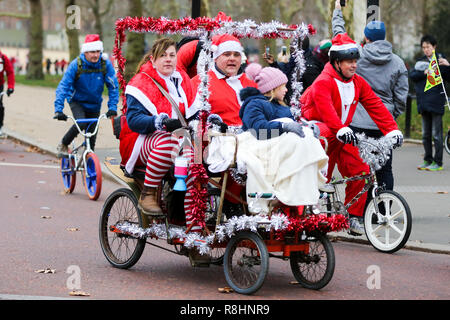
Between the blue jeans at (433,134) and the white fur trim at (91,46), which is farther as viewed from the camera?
the blue jeans at (433,134)

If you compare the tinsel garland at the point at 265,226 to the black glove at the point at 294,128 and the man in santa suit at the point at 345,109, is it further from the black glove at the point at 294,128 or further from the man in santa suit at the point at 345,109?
the man in santa suit at the point at 345,109

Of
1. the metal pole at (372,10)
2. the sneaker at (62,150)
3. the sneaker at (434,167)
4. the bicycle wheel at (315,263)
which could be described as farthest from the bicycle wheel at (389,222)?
the sneaker at (434,167)

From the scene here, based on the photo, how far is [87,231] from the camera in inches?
377

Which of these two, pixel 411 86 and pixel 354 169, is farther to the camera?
pixel 411 86

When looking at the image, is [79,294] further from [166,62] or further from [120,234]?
[166,62]

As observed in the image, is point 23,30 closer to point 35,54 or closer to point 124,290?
point 35,54

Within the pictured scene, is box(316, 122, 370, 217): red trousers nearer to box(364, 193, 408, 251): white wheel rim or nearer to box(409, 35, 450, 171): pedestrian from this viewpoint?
box(364, 193, 408, 251): white wheel rim

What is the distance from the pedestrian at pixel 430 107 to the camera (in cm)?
1457

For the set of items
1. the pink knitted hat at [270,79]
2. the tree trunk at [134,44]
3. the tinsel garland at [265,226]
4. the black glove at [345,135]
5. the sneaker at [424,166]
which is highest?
the tree trunk at [134,44]

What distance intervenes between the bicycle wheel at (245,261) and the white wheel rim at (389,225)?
2.16m

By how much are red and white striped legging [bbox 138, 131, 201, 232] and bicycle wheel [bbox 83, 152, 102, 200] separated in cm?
467

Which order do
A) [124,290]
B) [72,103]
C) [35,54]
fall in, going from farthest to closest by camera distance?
[35,54] < [72,103] < [124,290]
